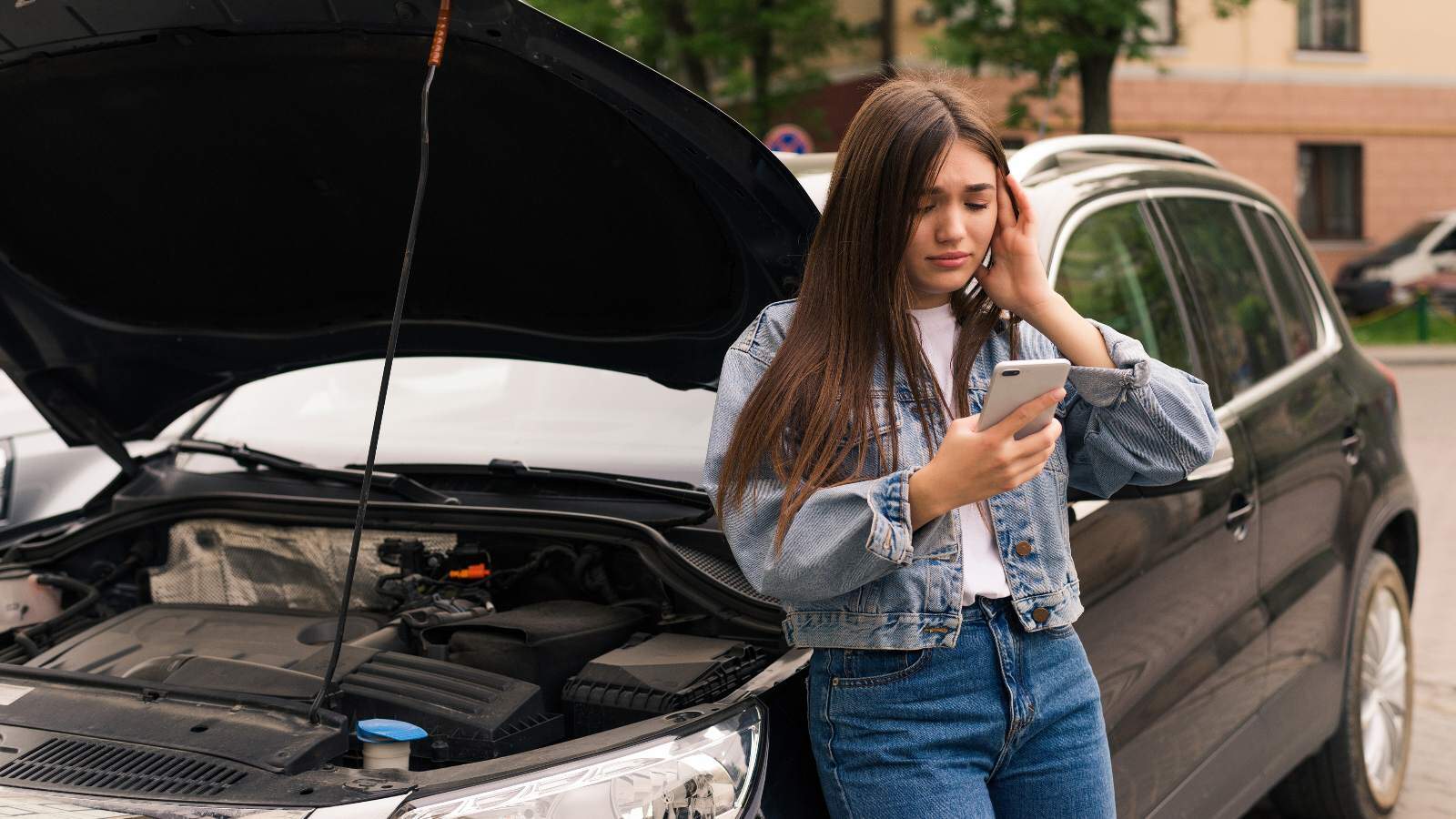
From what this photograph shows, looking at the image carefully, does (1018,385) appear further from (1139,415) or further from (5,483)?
(5,483)

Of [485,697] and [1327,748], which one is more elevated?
[485,697]

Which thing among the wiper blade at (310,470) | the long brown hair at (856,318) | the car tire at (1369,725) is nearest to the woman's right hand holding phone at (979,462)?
the long brown hair at (856,318)

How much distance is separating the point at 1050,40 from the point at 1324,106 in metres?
12.2

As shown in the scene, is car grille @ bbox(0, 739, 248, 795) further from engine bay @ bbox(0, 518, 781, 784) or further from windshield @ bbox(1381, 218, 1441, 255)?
windshield @ bbox(1381, 218, 1441, 255)

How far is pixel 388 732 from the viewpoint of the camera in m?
2.13

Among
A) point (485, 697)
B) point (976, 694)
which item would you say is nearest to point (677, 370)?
point (485, 697)

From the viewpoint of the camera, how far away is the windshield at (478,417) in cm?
298

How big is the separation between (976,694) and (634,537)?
0.83 metres

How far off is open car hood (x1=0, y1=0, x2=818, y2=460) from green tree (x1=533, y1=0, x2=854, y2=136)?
12084 millimetres

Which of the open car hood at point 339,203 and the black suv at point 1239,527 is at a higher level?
the open car hood at point 339,203

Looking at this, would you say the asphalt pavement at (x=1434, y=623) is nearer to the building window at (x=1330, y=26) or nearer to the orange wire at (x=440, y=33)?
the orange wire at (x=440, y=33)

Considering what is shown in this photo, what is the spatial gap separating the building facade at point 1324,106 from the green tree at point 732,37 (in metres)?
7.99

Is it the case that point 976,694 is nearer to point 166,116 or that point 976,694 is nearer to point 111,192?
point 166,116

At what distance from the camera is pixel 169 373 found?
3.35 metres
